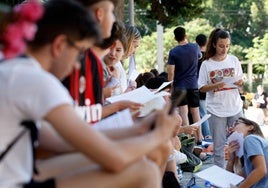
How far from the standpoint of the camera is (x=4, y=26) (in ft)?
7.04

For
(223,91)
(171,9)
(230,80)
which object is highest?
(230,80)

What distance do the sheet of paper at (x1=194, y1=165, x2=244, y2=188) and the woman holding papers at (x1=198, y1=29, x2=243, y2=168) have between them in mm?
1582

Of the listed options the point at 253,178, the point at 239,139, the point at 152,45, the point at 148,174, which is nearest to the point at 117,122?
the point at 148,174

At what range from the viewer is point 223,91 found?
20.9 feet

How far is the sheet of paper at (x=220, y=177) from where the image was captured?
4621 mm

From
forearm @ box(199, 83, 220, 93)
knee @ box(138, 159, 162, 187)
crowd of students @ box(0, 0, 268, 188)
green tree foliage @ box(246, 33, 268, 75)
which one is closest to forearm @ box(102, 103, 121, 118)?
crowd of students @ box(0, 0, 268, 188)

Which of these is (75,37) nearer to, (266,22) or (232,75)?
(232,75)

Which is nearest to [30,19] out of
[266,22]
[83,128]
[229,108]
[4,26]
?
[4,26]

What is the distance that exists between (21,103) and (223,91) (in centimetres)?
452

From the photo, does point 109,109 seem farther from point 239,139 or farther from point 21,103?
point 239,139

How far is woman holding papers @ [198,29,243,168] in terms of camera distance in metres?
6.30

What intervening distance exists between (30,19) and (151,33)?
3477 centimetres

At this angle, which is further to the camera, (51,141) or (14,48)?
(51,141)

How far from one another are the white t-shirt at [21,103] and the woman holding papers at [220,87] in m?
4.28
